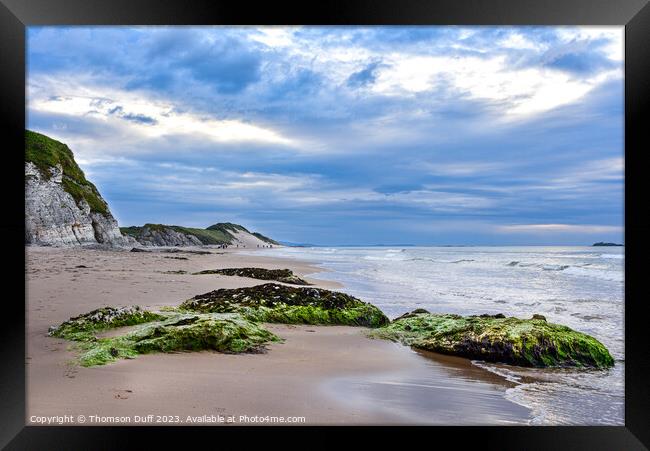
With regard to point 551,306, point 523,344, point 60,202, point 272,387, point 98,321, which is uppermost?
point 60,202

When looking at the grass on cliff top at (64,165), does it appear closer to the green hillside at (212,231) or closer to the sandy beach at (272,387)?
the green hillside at (212,231)

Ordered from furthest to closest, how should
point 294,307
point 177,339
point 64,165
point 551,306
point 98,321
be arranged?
point 64,165 → point 551,306 → point 294,307 → point 98,321 → point 177,339

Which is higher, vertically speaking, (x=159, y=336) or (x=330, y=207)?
(x=330, y=207)

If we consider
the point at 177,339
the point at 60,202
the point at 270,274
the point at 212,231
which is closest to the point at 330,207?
the point at 270,274

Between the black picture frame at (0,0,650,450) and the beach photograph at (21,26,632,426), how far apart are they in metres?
0.12

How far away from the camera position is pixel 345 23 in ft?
9.05

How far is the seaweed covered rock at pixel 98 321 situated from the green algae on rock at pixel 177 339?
3 cm

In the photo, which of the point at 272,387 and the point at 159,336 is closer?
the point at 272,387

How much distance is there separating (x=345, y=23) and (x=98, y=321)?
11.8 feet

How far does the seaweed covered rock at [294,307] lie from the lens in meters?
4.88

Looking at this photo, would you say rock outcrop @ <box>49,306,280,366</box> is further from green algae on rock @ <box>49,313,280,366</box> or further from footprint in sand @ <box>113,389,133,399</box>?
footprint in sand @ <box>113,389,133,399</box>

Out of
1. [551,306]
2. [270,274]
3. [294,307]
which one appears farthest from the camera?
[270,274]

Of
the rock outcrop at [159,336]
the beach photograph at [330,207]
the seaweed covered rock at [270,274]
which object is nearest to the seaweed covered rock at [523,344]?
the beach photograph at [330,207]

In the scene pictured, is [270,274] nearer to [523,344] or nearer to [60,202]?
[523,344]
